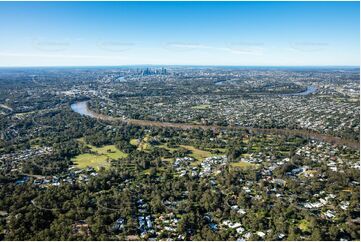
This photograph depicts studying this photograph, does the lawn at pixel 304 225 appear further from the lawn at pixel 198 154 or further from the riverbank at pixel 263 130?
the riverbank at pixel 263 130

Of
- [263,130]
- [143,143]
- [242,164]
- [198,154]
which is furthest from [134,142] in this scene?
[263,130]

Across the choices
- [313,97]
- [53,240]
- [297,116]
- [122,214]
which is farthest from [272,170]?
[313,97]

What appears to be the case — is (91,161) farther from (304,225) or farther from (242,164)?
(304,225)

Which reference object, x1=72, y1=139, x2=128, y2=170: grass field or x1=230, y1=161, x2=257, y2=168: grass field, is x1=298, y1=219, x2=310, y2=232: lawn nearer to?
x1=230, y1=161, x2=257, y2=168: grass field

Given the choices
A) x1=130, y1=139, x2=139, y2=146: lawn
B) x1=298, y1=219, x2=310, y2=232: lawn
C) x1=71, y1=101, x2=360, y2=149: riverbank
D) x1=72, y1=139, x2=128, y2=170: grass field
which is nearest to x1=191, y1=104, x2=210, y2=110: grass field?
x1=71, y1=101, x2=360, y2=149: riverbank

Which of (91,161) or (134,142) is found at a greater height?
(134,142)

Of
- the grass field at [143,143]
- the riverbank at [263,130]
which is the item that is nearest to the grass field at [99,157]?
the grass field at [143,143]

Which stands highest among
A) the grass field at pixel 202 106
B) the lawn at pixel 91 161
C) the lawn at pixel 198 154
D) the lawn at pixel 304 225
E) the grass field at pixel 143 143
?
the grass field at pixel 202 106

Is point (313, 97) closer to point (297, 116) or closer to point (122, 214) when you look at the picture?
point (297, 116)
